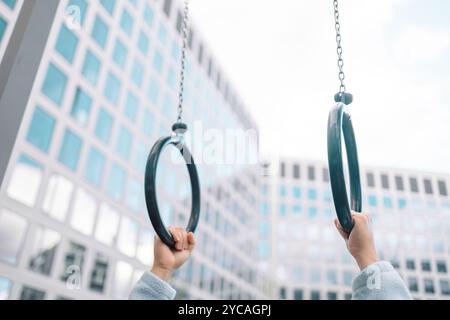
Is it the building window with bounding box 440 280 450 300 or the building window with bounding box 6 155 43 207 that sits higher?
the building window with bounding box 440 280 450 300

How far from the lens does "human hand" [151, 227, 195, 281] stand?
1512 millimetres

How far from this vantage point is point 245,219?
1153 inches

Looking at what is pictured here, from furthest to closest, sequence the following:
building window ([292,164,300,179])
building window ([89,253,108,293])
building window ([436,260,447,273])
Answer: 1. building window ([292,164,300,179])
2. building window ([436,260,447,273])
3. building window ([89,253,108,293])

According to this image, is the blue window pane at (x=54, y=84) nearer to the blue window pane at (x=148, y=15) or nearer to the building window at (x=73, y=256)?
the building window at (x=73, y=256)

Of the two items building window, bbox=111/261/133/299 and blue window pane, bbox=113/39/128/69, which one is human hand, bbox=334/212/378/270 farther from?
blue window pane, bbox=113/39/128/69

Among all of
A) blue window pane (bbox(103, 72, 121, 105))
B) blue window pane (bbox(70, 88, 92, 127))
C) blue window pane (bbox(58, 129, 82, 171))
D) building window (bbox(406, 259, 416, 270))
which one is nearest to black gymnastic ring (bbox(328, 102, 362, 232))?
blue window pane (bbox(58, 129, 82, 171))

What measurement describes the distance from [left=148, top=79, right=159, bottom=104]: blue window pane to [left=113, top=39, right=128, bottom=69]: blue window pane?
2.12m

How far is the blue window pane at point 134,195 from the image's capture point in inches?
661

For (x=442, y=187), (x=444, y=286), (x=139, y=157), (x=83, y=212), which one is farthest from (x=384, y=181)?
(x=83, y=212)

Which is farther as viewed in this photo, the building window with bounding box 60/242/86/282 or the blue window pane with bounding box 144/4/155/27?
the blue window pane with bounding box 144/4/155/27

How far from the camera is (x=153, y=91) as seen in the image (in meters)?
19.3

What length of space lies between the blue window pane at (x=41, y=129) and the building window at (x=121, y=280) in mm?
5131

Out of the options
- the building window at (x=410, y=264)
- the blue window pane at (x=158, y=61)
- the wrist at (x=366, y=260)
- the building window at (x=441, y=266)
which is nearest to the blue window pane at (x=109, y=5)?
the blue window pane at (x=158, y=61)

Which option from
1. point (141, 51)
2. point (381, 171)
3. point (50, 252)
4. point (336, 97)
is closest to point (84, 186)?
point (50, 252)
